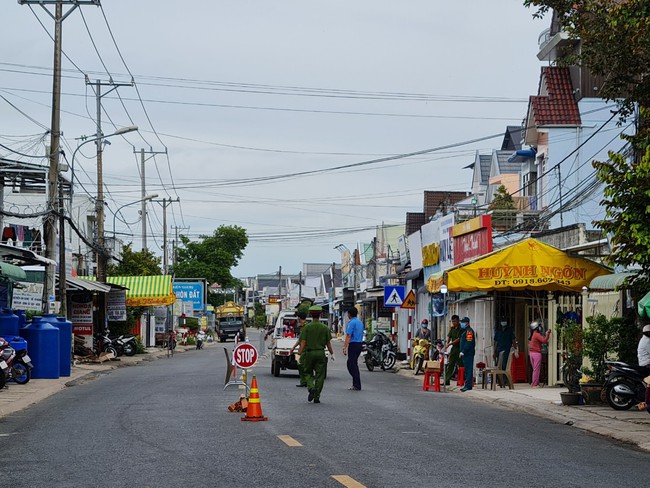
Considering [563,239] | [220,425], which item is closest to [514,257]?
[563,239]

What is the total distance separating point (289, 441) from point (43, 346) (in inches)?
668

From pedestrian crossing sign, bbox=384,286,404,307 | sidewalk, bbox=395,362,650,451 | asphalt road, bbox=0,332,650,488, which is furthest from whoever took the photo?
pedestrian crossing sign, bbox=384,286,404,307

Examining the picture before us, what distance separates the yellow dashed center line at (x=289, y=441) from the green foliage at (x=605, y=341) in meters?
9.29

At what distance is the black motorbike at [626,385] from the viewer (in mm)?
19172

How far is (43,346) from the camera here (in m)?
28.2

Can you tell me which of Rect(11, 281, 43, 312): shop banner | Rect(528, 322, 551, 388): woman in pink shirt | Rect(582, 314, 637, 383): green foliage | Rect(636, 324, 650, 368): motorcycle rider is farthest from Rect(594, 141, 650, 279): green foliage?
Rect(11, 281, 43, 312): shop banner

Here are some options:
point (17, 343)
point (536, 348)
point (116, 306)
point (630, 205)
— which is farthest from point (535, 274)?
point (116, 306)

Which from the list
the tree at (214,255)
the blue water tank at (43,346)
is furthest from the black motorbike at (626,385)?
the tree at (214,255)

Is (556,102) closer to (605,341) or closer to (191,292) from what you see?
(605,341)

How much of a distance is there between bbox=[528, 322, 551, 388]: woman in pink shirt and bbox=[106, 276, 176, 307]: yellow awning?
27985 mm

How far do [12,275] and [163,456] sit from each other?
641 inches

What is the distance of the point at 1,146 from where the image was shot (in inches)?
1160

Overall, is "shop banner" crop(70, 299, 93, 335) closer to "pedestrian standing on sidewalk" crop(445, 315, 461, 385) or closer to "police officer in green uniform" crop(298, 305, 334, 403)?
"pedestrian standing on sidewalk" crop(445, 315, 461, 385)

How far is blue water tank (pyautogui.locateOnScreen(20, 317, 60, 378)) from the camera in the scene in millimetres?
27969
